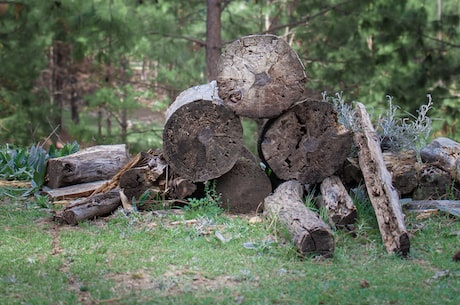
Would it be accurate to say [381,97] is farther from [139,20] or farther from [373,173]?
[373,173]

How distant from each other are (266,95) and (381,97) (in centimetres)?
1044

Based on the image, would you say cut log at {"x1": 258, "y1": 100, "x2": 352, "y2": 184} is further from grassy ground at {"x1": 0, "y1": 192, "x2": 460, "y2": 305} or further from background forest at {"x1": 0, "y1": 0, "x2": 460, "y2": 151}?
background forest at {"x1": 0, "y1": 0, "x2": 460, "y2": 151}

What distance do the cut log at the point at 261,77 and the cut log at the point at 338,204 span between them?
34.7 inches

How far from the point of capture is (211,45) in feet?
41.9

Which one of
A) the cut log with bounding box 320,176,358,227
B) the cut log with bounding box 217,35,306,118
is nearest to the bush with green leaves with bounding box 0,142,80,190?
the cut log with bounding box 217,35,306,118

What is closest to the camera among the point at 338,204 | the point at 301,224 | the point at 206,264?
the point at 206,264

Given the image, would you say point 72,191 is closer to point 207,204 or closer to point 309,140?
point 207,204

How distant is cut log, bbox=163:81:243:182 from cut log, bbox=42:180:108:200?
1166 millimetres

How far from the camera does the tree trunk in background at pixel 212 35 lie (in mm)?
12562

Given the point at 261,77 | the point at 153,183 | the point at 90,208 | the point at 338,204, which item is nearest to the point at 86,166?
the point at 153,183

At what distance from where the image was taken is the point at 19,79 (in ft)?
52.0

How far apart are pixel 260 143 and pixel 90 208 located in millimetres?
1741

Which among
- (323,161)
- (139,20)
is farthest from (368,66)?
(323,161)

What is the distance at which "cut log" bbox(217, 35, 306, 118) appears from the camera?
6.21 meters
